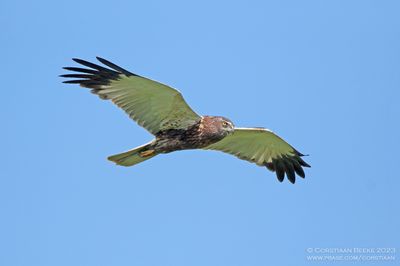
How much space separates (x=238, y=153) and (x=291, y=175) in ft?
4.57

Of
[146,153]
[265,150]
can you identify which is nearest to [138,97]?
[146,153]

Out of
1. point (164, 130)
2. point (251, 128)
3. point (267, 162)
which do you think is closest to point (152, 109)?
point (164, 130)

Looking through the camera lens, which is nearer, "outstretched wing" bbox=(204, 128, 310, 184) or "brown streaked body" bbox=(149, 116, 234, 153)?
"brown streaked body" bbox=(149, 116, 234, 153)

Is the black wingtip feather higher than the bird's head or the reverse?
higher

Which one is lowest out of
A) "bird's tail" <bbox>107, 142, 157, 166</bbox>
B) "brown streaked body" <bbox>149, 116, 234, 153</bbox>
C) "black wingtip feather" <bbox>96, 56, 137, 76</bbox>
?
"bird's tail" <bbox>107, 142, 157, 166</bbox>

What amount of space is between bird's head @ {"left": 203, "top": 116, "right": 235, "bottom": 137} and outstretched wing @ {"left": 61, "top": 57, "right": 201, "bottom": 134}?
226 mm

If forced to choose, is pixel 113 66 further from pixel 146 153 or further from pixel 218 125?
pixel 218 125

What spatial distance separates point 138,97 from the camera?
1594cm

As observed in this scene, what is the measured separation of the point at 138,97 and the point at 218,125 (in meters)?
1.57

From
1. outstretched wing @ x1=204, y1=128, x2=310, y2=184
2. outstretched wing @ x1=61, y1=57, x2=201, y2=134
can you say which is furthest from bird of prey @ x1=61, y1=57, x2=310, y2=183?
outstretched wing @ x1=204, y1=128, x2=310, y2=184

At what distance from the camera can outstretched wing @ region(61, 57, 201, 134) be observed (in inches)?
615

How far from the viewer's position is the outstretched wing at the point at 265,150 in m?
17.7

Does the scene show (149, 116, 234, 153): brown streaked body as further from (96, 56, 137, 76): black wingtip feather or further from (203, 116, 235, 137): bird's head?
(96, 56, 137, 76): black wingtip feather

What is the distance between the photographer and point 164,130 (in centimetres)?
1614
